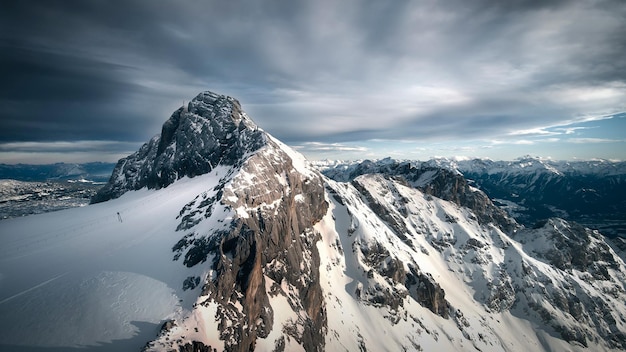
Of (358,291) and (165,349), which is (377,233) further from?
(165,349)

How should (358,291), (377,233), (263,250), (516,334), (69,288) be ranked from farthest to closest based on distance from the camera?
(516,334), (377,233), (358,291), (263,250), (69,288)

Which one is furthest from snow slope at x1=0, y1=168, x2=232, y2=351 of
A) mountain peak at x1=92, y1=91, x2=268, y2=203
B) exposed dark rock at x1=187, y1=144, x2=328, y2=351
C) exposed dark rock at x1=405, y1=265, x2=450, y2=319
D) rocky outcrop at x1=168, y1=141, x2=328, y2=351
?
exposed dark rock at x1=405, y1=265, x2=450, y2=319

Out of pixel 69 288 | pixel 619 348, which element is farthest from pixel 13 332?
pixel 619 348

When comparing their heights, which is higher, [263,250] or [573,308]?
[263,250]

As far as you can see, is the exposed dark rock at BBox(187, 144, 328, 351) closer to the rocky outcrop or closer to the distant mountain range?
the rocky outcrop

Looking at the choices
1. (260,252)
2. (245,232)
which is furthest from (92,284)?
(260,252)

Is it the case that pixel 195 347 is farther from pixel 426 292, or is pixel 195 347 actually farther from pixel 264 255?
pixel 426 292

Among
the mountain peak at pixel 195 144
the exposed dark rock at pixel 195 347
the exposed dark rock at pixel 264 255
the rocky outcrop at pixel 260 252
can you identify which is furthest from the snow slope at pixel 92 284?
the mountain peak at pixel 195 144

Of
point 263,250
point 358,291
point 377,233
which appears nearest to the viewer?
point 263,250
